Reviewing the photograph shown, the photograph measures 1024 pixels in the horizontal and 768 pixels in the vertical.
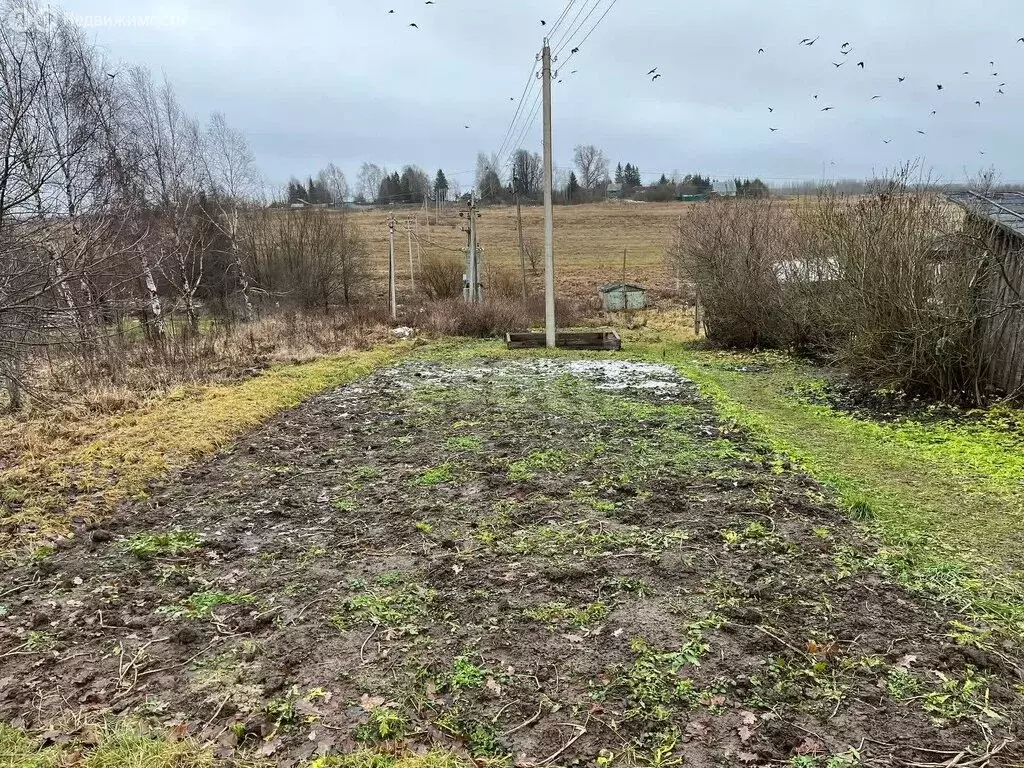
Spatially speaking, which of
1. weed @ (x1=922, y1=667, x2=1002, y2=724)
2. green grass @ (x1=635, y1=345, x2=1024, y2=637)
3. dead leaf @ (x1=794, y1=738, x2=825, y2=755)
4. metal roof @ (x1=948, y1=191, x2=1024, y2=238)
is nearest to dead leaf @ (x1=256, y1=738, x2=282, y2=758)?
dead leaf @ (x1=794, y1=738, x2=825, y2=755)

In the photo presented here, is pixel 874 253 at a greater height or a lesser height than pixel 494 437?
greater

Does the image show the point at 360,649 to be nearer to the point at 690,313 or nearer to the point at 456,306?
the point at 456,306

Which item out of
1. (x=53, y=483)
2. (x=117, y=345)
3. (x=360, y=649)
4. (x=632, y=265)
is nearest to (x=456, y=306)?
(x=117, y=345)

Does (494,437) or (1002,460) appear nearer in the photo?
(1002,460)

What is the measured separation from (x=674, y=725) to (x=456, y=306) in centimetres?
1829

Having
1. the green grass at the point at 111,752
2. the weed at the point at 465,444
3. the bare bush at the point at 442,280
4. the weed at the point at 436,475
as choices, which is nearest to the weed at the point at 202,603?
the green grass at the point at 111,752

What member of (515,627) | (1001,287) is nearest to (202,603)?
(515,627)

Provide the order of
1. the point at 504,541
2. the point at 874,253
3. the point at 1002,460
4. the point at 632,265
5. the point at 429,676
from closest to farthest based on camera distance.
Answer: the point at 429,676 → the point at 504,541 → the point at 1002,460 → the point at 874,253 → the point at 632,265

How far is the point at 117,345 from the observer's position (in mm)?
12031

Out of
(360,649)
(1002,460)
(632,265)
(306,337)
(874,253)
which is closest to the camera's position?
(360,649)

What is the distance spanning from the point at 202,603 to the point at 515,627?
189cm

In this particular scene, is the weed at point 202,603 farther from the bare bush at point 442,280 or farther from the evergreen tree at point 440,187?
the evergreen tree at point 440,187

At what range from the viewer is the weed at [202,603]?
369cm

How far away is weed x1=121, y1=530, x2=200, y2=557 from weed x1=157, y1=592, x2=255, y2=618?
0.80 meters
